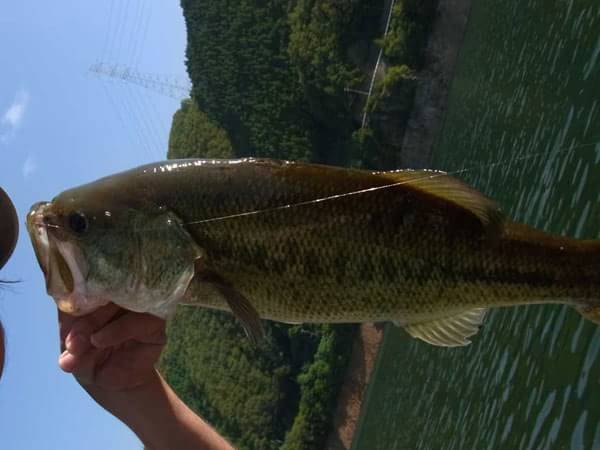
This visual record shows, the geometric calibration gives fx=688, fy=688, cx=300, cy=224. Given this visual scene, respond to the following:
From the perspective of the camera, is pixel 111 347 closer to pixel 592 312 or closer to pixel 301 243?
pixel 301 243

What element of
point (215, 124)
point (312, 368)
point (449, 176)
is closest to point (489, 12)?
point (312, 368)

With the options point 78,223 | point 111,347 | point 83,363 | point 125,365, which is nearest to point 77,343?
point 83,363

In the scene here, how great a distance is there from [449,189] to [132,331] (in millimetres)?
2146

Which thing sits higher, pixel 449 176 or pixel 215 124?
pixel 449 176

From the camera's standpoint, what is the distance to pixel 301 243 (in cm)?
436

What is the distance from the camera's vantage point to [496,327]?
1218 cm

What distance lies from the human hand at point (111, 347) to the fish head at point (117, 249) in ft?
0.36

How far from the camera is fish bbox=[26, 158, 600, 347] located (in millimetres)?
4305

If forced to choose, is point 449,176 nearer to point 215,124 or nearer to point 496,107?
point 496,107

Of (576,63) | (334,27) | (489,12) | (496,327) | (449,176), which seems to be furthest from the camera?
(334,27)

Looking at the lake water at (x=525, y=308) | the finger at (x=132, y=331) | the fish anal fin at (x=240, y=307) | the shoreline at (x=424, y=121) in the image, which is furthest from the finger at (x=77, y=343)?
the shoreline at (x=424, y=121)

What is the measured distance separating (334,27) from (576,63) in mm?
26189

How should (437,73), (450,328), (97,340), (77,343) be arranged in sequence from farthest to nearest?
(437,73) → (450,328) → (77,343) → (97,340)

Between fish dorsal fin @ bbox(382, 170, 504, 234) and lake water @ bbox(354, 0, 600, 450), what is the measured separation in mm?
3215
